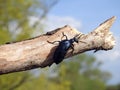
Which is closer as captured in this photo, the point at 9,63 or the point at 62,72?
the point at 9,63

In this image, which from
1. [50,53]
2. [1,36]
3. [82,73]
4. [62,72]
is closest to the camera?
[50,53]

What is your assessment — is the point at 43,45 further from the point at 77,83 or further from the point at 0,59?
the point at 77,83

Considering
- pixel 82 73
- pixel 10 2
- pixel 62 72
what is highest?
pixel 10 2

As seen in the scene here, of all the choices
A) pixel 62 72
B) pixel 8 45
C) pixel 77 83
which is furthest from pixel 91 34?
pixel 77 83

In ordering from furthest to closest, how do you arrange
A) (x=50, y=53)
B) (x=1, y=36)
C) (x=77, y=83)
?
(x=77, y=83) < (x=1, y=36) < (x=50, y=53)

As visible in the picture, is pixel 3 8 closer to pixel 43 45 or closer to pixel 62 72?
pixel 62 72

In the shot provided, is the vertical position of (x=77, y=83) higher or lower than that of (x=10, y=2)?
lower

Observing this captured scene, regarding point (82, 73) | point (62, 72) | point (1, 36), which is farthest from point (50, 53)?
point (82, 73)
